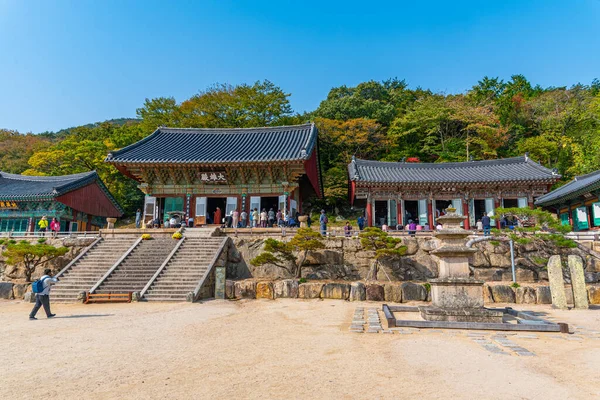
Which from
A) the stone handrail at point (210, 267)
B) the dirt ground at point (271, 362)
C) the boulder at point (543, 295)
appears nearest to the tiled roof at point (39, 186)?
the stone handrail at point (210, 267)

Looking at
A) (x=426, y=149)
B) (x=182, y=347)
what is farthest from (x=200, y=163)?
(x=426, y=149)

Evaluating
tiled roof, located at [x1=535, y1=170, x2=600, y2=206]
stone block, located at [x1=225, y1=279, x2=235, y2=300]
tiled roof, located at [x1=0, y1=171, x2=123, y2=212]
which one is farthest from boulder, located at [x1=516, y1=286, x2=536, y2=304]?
tiled roof, located at [x1=0, y1=171, x2=123, y2=212]

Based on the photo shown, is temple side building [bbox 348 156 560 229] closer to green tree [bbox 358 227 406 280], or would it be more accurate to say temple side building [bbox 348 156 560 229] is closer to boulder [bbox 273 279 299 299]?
green tree [bbox 358 227 406 280]

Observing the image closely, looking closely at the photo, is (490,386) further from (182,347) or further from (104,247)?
(104,247)

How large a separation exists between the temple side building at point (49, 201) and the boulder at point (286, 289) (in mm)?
19556

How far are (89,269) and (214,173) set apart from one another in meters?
9.35

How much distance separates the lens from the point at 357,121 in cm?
3444

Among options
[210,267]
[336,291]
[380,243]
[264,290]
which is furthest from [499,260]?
[210,267]

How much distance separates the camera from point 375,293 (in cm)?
1316

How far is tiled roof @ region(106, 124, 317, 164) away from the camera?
21.1 meters

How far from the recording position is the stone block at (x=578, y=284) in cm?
1182

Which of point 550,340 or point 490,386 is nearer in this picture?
point 490,386

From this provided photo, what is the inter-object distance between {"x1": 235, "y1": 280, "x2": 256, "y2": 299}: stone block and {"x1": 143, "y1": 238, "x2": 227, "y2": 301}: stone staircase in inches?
48.7

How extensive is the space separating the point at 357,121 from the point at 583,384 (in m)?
31.6
